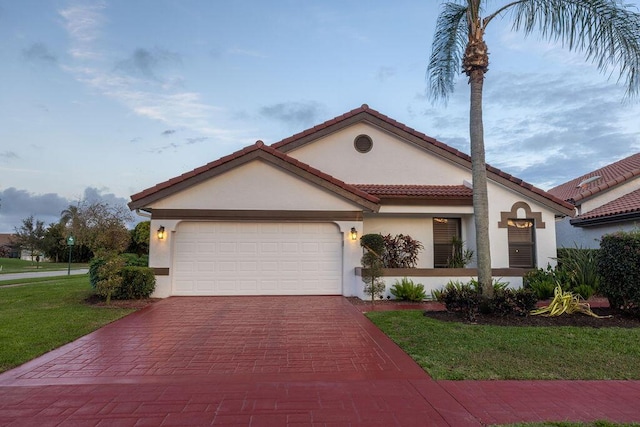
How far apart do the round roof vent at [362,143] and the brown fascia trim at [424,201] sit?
8.75 feet

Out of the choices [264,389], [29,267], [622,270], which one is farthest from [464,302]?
[29,267]

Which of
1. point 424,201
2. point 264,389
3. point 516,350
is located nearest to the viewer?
point 264,389

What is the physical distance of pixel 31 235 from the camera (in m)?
45.3

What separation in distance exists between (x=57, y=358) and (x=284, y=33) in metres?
12.0

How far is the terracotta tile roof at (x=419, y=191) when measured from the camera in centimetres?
1393

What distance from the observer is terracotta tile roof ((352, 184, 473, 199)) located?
1393 centimetres

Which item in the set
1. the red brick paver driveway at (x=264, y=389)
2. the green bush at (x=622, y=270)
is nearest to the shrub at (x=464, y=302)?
the red brick paver driveway at (x=264, y=389)

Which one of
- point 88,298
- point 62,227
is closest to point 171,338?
point 88,298

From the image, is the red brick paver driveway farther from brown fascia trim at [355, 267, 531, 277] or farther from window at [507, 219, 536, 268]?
window at [507, 219, 536, 268]

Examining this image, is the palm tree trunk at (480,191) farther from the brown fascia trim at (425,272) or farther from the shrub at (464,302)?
the brown fascia trim at (425,272)

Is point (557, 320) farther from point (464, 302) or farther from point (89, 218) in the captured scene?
point (89, 218)

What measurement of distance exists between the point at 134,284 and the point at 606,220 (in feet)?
62.0

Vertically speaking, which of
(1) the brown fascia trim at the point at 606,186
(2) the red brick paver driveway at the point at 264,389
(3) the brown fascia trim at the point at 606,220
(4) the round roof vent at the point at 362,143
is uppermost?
(4) the round roof vent at the point at 362,143

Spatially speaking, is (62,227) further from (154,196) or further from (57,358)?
(57,358)
